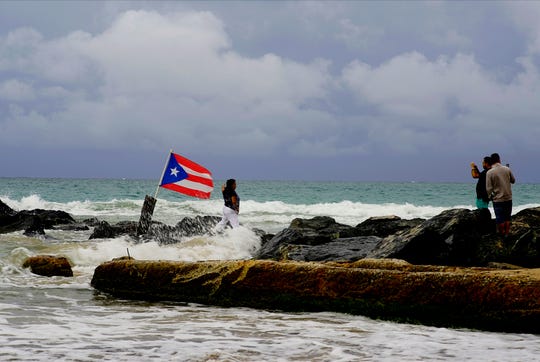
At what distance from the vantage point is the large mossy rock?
562 centimetres

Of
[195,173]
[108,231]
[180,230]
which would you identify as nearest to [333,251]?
[195,173]

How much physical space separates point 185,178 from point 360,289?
760cm

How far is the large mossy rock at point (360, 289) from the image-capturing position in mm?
5625

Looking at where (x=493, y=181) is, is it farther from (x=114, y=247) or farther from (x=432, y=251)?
(x=114, y=247)

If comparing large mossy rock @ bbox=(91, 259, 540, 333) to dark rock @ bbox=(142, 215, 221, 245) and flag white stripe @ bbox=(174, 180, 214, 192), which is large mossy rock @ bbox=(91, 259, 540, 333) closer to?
flag white stripe @ bbox=(174, 180, 214, 192)

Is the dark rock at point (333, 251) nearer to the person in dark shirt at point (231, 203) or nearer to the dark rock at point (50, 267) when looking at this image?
the person in dark shirt at point (231, 203)

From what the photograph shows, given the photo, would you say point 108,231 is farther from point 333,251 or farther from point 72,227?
point 333,251

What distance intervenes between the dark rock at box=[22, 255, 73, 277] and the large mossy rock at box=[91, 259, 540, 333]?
84.7 inches

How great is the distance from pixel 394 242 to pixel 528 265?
1.94 meters

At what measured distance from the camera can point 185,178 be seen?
13195mm

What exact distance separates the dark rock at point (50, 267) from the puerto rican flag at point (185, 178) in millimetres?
3671

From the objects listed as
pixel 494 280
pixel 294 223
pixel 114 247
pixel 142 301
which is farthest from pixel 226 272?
pixel 294 223

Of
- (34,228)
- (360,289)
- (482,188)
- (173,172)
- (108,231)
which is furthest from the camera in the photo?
(34,228)

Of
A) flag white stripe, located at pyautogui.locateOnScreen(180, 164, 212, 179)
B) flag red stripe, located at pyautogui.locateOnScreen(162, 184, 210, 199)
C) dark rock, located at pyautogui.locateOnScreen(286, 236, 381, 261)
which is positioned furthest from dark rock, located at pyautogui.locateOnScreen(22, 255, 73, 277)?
flag white stripe, located at pyautogui.locateOnScreen(180, 164, 212, 179)
